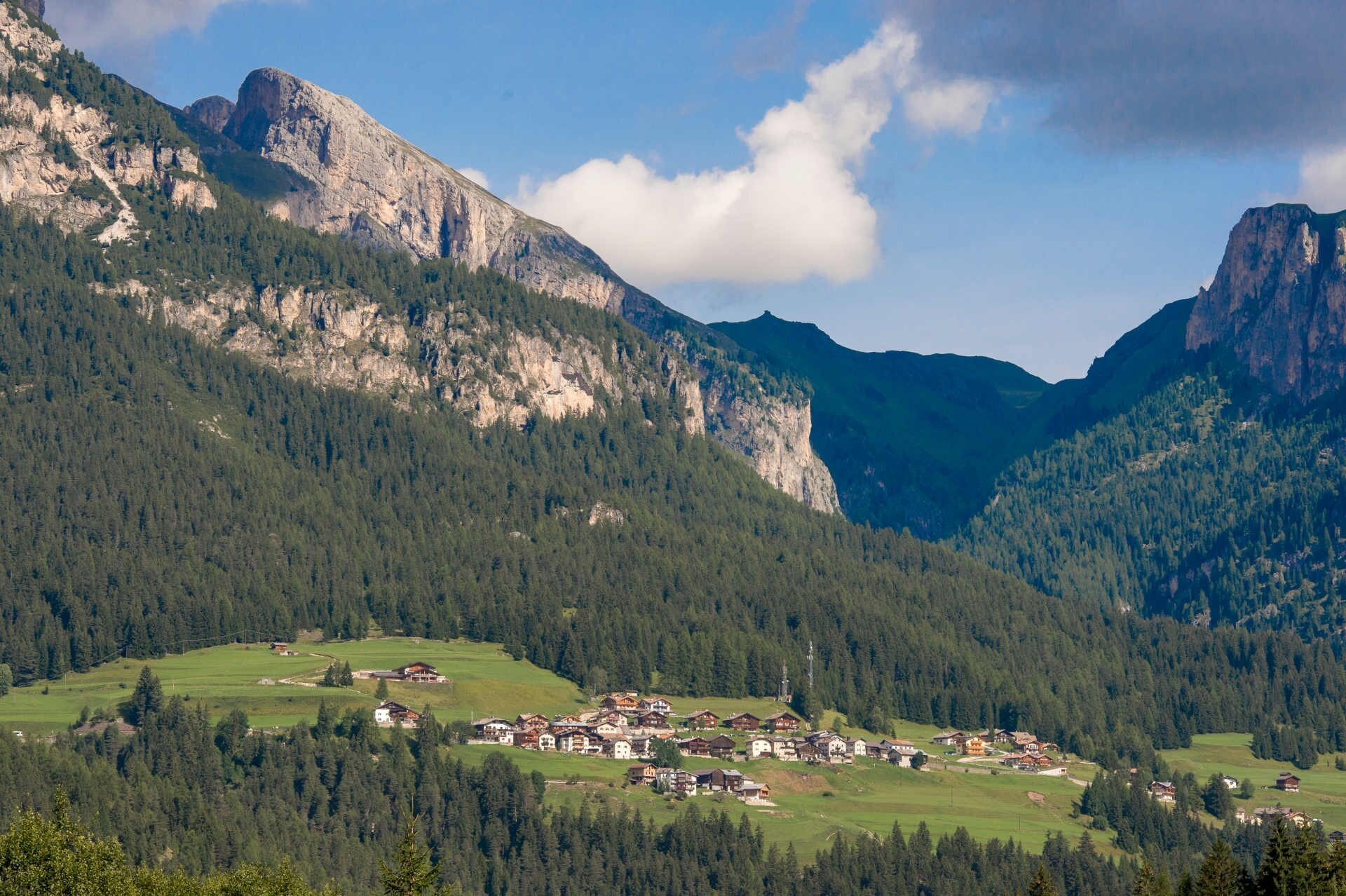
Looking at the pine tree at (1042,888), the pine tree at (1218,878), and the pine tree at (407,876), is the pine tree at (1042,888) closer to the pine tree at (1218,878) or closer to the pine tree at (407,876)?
the pine tree at (1218,878)

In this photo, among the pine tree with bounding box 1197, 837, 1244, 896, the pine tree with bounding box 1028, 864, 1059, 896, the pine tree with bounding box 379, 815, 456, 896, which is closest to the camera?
the pine tree with bounding box 379, 815, 456, 896

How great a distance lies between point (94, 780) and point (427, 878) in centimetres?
9812

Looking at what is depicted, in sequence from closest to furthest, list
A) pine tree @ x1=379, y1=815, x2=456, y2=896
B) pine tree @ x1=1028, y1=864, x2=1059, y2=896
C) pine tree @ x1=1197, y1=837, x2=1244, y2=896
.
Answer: pine tree @ x1=379, y1=815, x2=456, y2=896 → pine tree @ x1=1028, y1=864, x2=1059, y2=896 → pine tree @ x1=1197, y1=837, x2=1244, y2=896

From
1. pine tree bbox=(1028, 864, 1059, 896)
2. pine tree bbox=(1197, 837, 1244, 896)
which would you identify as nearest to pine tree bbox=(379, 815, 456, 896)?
pine tree bbox=(1028, 864, 1059, 896)

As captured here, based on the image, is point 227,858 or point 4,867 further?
point 227,858

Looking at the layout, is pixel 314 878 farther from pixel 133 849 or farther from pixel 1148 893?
pixel 1148 893

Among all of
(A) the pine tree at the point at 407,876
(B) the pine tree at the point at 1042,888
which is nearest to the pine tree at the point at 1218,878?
(B) the pine tree at the point at 1042,888

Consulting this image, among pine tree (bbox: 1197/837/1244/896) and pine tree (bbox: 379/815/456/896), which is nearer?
pine tree (bbox: 379/815/456/896)

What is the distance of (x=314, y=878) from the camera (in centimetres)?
19225

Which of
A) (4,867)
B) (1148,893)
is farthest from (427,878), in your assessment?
(1148,893)

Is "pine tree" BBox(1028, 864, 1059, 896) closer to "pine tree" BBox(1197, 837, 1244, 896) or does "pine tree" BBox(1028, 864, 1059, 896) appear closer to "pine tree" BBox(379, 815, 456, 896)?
"pine tree" BBox(1197, 837, 1244, 896)

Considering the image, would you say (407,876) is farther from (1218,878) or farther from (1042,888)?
(1218,878)

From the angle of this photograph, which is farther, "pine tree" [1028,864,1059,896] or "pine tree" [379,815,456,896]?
"pine tree" [1028,864,1059,896]

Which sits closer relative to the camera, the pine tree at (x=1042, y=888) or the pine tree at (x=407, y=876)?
the pine tree at (x=407, y=876)
